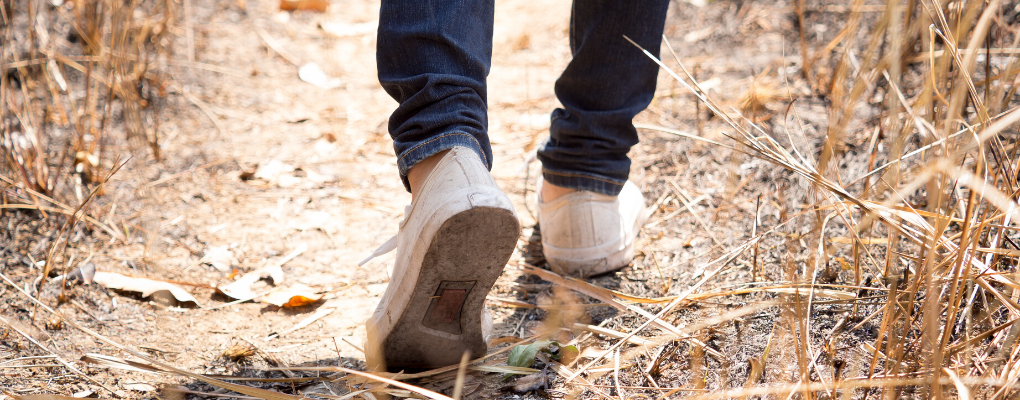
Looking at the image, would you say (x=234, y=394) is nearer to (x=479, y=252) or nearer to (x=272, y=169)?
(x=479, y=252)

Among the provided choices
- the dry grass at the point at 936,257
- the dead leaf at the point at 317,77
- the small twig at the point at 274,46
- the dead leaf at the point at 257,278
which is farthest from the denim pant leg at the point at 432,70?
the small twig at the point at 274,46

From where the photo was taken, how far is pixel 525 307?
3.53 feet

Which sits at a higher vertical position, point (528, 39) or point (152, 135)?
point (528, 39)

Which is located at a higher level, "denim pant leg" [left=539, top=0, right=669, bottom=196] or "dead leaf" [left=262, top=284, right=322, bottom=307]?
"denim pant leg" [left=539, top=0, right=669, bottom=196]

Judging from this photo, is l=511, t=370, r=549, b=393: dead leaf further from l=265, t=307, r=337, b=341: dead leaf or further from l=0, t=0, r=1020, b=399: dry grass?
l=265, t=307, r=337, b=341: dead leaf

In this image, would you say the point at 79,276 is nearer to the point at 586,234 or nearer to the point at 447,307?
the point at 447,307

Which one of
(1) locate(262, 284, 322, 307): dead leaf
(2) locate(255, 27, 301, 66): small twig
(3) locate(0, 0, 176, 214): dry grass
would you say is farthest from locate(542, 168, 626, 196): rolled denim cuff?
(2) locate(255, 27, 301, 66): small twig

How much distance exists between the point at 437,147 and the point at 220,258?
75 cm

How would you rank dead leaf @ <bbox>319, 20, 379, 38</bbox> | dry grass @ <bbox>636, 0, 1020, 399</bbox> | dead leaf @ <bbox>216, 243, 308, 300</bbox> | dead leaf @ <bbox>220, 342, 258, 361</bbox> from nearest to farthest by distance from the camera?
dry grass @ <bbox>636, 0, 1020, 399</bbox> < dead leaf @ <bbox>220, 342, 258, 361</bbox> < dead leaf @ <bbox>216, 243, 308, 300</bbox> < dead leaf @ <bbox>319, 20, 379, 38</bbox>

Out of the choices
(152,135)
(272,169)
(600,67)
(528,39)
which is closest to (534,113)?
(528,39)

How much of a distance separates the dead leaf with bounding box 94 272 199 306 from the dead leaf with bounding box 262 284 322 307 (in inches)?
5.0

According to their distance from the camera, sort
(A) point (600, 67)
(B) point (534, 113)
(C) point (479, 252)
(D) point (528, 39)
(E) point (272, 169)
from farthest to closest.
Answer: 1. (D) point (528, 39)
2. (B) point (534, 113)
3. (E) point (272, 169)
4. (A) point (600, 67)
5. (C) point (479, 252)

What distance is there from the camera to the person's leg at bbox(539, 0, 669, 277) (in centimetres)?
100

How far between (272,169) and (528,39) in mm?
1205
